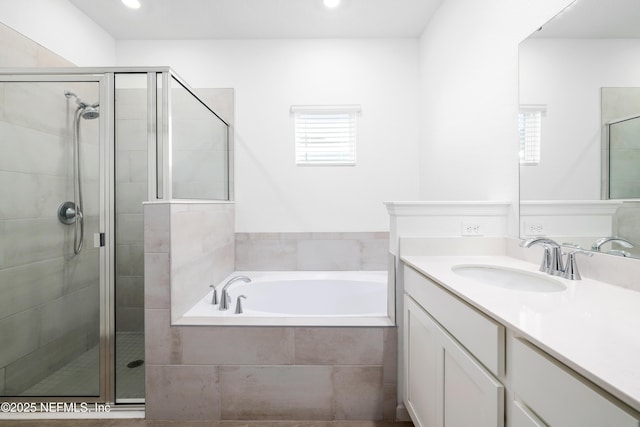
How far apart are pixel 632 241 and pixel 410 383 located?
3.52 feet

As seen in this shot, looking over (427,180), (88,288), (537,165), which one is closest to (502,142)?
(537,165)

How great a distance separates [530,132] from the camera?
1.46 metres

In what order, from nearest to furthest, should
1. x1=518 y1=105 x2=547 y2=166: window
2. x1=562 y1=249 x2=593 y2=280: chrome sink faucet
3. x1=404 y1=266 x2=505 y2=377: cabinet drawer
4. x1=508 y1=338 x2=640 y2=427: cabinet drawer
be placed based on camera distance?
1. x1=508 y1=338 x2=640 y2=427: cabinet drawer
2. x1=404 y1=266 x2=505 y2=377: cabinet drawer
3. x1=562 y1=249 x2=593 y2=280: chrome sink faucet
4. x1=518 y1=105 x2=547 y2=166: window

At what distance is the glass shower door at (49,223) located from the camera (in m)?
1.72

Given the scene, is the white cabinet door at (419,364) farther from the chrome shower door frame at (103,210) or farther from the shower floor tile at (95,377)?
the chrome shower door frame at (103,210)

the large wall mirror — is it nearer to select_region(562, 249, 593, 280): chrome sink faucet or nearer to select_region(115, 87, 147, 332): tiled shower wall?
select_region(562, 249, 593, 280): chrome sink faucet

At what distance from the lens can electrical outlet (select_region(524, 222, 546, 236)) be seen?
1.43 m

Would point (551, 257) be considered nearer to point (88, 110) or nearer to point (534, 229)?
point (534, 229)

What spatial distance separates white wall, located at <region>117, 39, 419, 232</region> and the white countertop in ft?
5.77

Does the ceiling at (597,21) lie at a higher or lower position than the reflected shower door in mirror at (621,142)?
higher

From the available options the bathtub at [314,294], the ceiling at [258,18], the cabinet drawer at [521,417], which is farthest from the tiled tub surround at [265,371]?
the ceiling at [258,18]

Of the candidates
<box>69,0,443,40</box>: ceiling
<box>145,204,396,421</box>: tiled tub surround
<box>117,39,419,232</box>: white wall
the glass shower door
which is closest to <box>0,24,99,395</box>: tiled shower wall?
the glass shower door

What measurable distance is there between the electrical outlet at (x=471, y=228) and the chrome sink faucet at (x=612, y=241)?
55cm

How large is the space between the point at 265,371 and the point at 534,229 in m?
1.55
